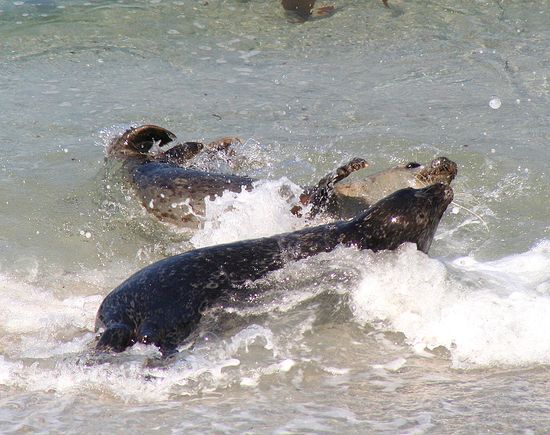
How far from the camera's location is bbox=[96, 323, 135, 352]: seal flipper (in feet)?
16.0

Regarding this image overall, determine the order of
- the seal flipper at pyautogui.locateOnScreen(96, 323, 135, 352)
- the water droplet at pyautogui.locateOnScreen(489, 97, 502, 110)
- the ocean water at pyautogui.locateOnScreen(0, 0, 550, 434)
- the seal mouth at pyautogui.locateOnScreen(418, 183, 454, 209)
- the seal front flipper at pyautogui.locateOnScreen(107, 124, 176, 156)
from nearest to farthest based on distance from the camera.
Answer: the ocean water at pyautogui.locateOnScreen(0, 0, 550, 434) → the seal flipper at pyautogui.locateOnScreen(96, 323, 135, 352) → the seal mouth at pyautogui.locateOnScreen(418, 183, 454, 209) → the seal front flipper at pyautogui.locateOnScreen(107, 124, 176, 156) → the water droplet at pyautogui.locateOnScreen(489, 97, 502, 110)

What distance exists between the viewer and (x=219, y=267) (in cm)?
531

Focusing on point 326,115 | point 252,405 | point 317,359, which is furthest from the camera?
point 326,115

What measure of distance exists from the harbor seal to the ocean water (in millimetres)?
126

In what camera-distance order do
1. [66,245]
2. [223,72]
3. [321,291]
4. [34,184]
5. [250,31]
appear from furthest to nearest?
1. [250,31]
2. [223,72]
3. [34,184]
4. [66,245]
5. [321,291]

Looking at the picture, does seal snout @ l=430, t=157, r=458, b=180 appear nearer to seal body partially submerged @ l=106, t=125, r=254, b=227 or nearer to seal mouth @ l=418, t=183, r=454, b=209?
seal mouth @ l=418, t=183, r=454, b=209

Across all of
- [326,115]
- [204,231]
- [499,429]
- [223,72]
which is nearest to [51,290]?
[204,231]

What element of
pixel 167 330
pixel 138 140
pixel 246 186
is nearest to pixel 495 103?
pixel 246 186

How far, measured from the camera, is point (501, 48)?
10.8m

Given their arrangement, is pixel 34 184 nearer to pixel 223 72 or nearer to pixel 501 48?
pixel 223 72

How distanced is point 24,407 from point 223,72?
6.53m

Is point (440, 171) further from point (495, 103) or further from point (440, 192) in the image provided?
point (495, 103)

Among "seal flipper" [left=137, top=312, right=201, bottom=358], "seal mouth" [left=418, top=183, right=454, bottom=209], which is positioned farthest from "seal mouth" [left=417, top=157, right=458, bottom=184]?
"seal flipper" [left=137, top=312, right=201, bottom=358]

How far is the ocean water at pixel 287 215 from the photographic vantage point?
14.8 feet
